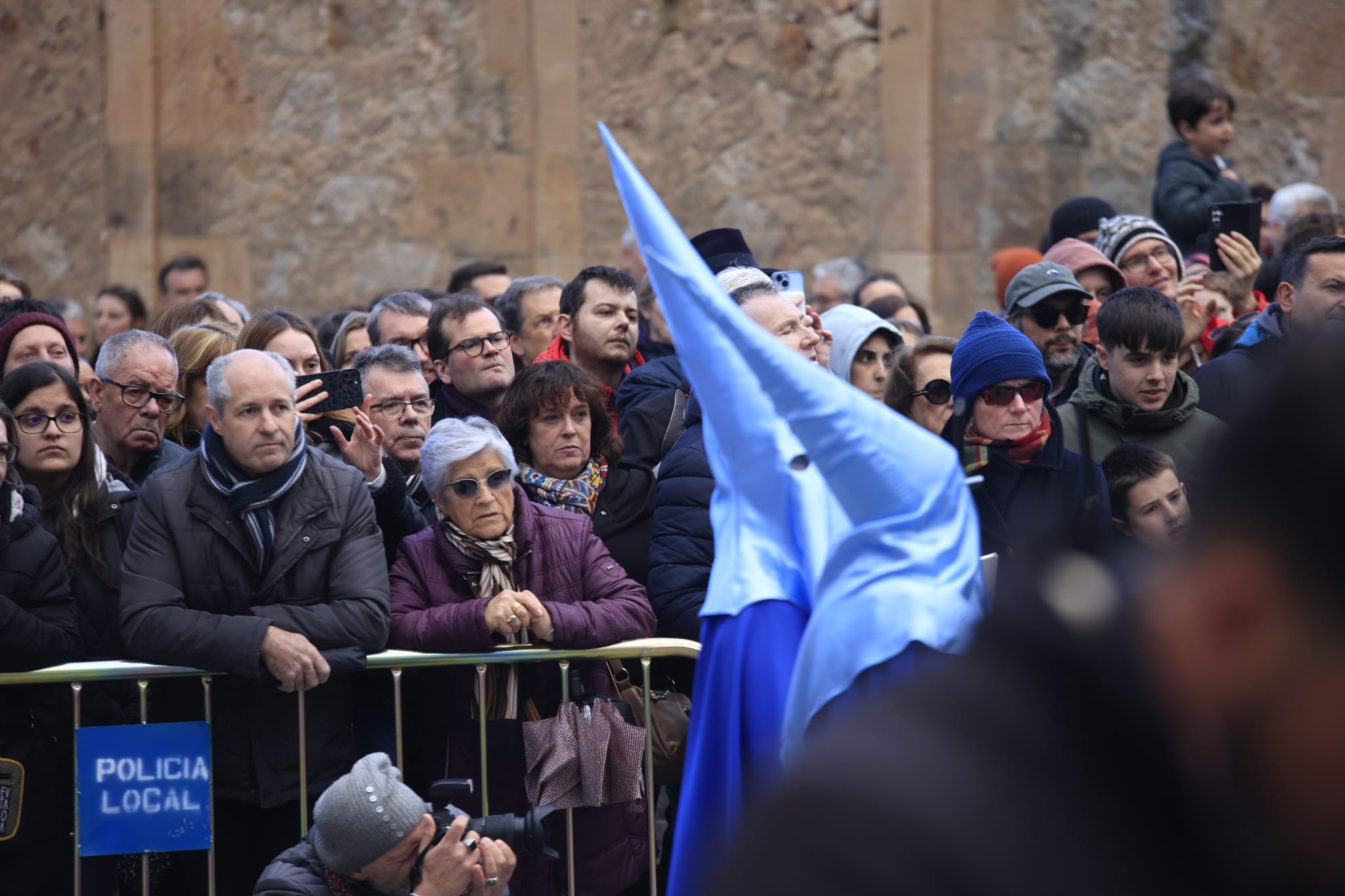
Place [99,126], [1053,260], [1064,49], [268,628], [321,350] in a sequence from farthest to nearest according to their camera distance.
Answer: [99,126]
[1064,49]
[1053,260]
[321,350]
[268,628]

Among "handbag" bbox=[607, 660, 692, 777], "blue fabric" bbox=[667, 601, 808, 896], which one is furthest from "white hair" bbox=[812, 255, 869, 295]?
"blue fabric" bbox=[667, 601, 808, 896]

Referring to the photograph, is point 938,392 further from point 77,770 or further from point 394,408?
→ point 77,770

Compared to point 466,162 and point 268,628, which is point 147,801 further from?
point 466,162

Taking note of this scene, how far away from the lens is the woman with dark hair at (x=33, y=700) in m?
4.16

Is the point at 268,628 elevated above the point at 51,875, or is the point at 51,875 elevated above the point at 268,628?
the point at 268,628

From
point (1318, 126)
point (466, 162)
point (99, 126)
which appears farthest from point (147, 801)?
point (1318, 126)

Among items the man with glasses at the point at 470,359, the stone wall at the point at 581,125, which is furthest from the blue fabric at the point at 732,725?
the stone wall at the point at 581,125

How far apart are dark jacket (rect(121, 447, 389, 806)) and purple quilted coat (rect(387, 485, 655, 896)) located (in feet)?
0.57

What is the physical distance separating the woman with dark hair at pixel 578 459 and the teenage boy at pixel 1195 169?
13.4 ft

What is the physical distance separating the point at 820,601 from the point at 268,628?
255 cm

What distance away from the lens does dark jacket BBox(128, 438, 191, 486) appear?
16.5 feet

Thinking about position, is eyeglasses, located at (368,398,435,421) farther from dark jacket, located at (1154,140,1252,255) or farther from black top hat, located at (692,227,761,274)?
dark jacket, located at (1154,140,1252,255)

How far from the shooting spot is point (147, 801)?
4.18 metres

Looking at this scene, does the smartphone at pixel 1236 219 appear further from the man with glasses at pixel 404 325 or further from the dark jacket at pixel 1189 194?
the man with glasses at pixel 404 325
